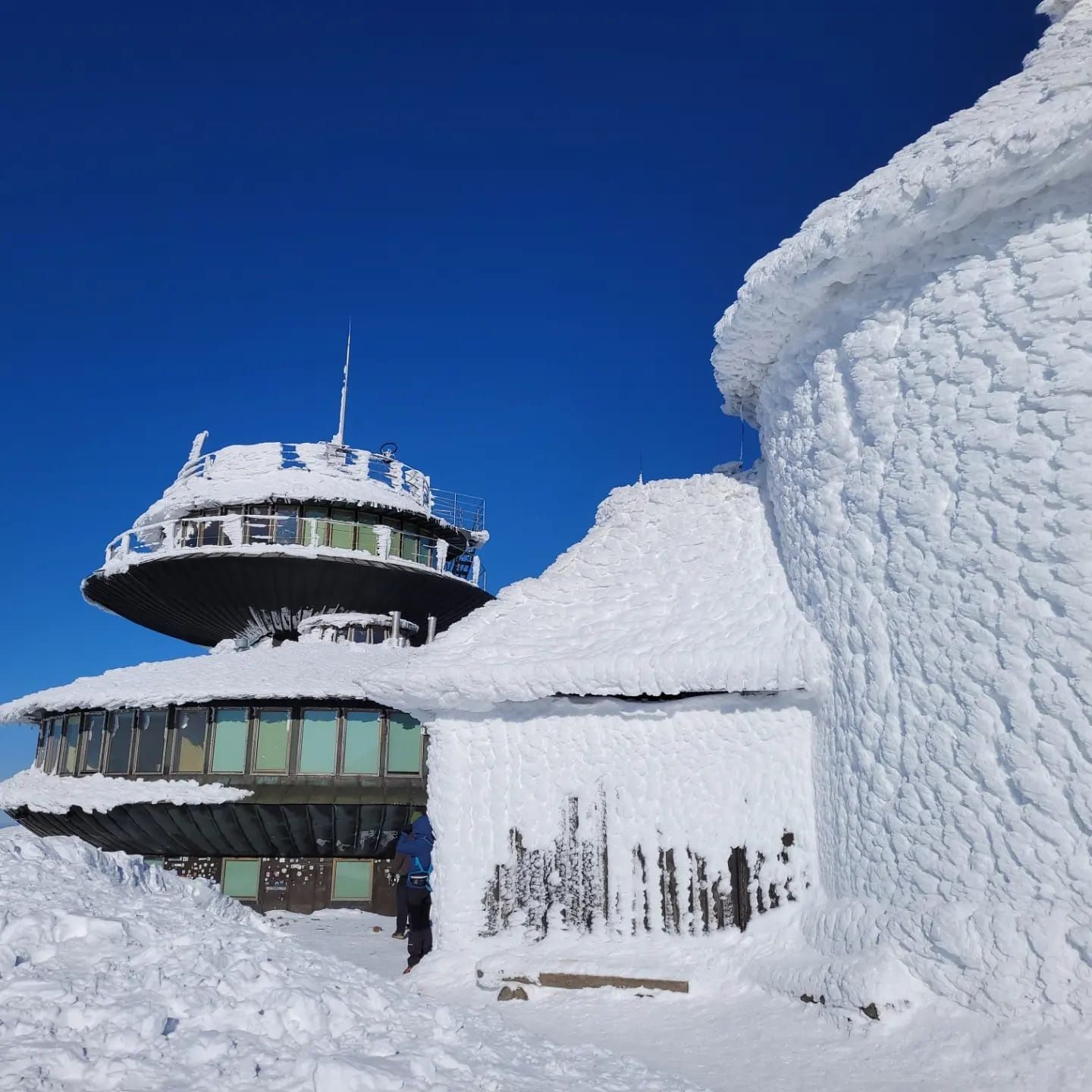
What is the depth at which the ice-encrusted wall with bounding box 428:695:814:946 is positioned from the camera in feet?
29.7

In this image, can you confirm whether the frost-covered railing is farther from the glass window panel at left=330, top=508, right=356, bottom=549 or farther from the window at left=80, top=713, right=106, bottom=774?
the window at left=80, top=713, right=106, bottom=774

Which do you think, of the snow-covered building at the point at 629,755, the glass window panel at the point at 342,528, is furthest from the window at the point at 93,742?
the snow-covered building at the point at 629,755

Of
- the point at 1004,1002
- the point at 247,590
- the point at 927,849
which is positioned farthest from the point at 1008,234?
the point at 247,590

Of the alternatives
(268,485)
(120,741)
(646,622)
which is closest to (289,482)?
→ (268,485)

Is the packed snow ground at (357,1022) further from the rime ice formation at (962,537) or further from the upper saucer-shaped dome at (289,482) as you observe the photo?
the upper saucer-shaped dome at (289,482)

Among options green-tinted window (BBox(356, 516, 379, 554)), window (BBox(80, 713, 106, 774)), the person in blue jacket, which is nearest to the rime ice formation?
the person in blue jacket

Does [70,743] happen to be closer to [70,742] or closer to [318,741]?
[70,742]

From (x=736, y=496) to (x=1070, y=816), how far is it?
5.59 meters

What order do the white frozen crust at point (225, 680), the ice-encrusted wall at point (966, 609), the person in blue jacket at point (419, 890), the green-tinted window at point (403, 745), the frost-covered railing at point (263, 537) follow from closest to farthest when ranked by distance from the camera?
the ice-encrusted wall at point (966, 609)
the person in blue jacket at point (419, 890)
the white frozen crust at point (225, 680)
the green-tinted window at point (403, 745)
the frost-covered railing at point (263, 537)

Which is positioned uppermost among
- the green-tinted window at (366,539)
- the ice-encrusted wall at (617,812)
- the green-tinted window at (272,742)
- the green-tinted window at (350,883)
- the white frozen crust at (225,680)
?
the green-tinted window at (366,539)

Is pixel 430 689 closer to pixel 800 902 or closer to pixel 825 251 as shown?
pixel 800 902

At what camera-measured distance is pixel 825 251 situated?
8.23 meters

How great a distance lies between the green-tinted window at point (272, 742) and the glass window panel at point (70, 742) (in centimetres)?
410

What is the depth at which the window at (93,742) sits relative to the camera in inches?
720
